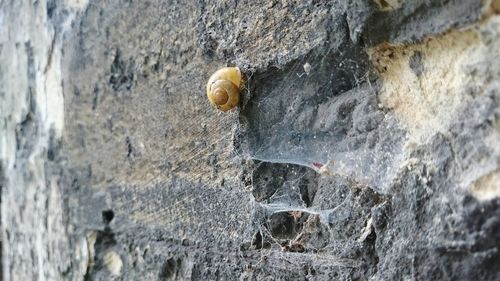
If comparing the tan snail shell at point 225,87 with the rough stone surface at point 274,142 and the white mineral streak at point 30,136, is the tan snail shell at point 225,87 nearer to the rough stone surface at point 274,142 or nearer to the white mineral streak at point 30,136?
the rough stone surface at point 274,142

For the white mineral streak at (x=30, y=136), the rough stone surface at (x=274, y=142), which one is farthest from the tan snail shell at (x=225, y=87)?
the white mineral streak at (x=30, y=136)

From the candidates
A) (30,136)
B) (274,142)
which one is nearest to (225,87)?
(274,142)

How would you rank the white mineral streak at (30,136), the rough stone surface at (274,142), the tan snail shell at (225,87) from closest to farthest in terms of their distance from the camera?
1. the rough stone surface at (274,142)
2. the tan snail shell at (225,87)
3. the white mineral streak at (30,136)

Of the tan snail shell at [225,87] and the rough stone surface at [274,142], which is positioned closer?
the rough stone surface at [274,142]

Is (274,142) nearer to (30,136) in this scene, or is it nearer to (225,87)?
(225,87)

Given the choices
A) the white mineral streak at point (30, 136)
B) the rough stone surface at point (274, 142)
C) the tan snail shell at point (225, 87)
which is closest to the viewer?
the rough stone surface at point (274, 142)

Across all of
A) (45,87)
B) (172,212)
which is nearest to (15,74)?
(45,87)

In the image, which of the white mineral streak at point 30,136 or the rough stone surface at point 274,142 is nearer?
the rough stone surface at point 274,142
